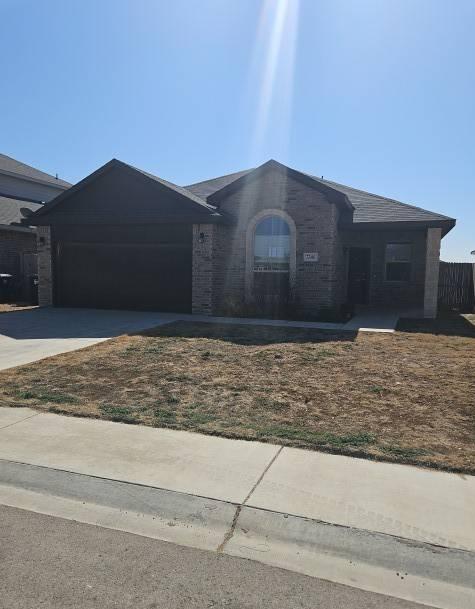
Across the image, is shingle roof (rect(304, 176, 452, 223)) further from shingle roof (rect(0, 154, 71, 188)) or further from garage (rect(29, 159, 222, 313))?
shingle roof (rect(0, 154, 71, 188))

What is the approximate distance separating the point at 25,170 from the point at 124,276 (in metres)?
18.8

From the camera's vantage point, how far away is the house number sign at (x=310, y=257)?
1500 centimetres

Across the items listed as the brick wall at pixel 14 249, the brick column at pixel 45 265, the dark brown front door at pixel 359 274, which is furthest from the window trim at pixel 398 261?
the brick wall at pixel 14 249

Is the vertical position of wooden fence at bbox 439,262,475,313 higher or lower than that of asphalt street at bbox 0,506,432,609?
higher

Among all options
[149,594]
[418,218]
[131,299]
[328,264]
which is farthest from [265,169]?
[149,594]

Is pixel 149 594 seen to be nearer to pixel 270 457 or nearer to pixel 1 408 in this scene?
pixel 270 457

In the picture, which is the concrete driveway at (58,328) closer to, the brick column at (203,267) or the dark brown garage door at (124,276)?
the dark brown garage door at (124,276)

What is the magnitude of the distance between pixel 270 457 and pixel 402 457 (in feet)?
3.94

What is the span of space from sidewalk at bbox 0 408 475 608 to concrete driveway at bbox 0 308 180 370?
4174 millimetres

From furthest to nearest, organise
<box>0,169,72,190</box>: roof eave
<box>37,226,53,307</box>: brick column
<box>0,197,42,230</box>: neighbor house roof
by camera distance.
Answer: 1. <box>0,169,72,190</box>: roof eave
2. <box>0,197,42,230</box>: neighbor house roof
3. <box>37,226,53,307</box>: brick column

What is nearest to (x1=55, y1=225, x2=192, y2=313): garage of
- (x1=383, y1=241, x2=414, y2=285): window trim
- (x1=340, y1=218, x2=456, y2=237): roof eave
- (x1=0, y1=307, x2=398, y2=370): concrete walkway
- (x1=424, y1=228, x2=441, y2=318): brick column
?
(x1=0, y1=307, x2=398, y2=370): concrete walkway

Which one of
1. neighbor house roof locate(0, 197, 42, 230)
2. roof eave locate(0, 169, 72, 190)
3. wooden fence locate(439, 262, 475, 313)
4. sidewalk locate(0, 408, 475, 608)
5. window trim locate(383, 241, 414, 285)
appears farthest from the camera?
roof eave locate(0, 169, 72, 190)

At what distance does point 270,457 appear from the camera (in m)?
4.49

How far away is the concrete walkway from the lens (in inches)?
374
